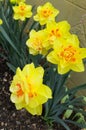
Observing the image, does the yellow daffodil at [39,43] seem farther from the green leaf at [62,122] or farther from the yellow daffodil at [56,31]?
the green leaf at [62,122]

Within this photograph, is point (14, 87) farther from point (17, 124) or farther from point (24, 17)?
point (24, 17)

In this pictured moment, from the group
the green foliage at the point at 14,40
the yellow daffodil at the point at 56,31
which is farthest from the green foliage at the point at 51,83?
the yellow daffodil at the point at 56,31

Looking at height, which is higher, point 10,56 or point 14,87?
point 14,87

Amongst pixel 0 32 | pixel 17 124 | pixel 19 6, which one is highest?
pixel 19 6

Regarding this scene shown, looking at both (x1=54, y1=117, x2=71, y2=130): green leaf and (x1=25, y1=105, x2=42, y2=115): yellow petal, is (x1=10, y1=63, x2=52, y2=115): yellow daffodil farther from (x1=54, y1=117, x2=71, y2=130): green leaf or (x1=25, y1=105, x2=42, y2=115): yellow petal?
(x1=54, y1=117, x2=71, y2=130): green leaf

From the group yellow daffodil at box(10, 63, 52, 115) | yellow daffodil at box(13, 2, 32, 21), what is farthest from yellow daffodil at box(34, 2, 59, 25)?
yellow daffodil at box(10, 63, 52, 115)

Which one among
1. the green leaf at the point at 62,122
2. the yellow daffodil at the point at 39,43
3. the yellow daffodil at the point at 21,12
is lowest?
the green leaf at the point at 62,122

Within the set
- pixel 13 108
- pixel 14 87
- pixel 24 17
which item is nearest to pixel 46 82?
pixel 13 108
